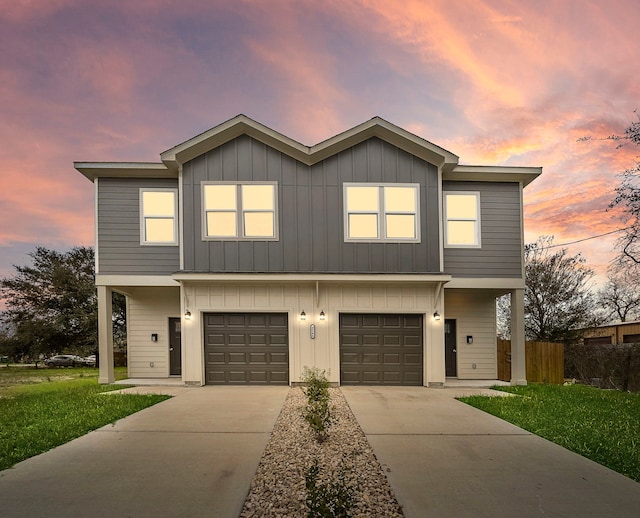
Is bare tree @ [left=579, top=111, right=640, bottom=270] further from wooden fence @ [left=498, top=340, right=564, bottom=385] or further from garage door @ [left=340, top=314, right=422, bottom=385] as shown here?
garage door @ [left=340, top=314, right=422, bottom=385]

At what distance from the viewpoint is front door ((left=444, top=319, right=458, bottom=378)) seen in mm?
11578

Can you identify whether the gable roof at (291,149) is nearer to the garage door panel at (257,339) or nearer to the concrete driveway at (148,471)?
the garage door panel at (257,339)

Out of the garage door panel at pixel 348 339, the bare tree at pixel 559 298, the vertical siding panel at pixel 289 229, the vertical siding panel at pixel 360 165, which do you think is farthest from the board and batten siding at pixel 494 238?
the bare tree at pixel 559 298

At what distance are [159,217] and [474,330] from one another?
33.5 feet

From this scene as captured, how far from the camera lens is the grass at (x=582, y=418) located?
182 inches

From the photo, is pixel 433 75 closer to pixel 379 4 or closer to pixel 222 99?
pixel 379 4

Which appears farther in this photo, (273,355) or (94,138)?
(94,138)

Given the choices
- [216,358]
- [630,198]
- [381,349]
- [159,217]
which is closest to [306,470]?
[381,349]

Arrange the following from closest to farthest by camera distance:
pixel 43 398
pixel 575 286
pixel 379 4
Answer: pixel 43 398 < pixel 379 4 < pixel 575 286

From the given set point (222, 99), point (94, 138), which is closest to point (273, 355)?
point (222, 99)

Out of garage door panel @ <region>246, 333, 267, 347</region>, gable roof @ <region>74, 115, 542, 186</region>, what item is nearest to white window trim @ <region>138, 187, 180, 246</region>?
gable roof @ <region>74, 115, 542, 186</region>

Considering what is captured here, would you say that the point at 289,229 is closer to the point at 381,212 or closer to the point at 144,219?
the point at 381,212

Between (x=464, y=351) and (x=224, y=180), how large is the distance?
8.97 meters

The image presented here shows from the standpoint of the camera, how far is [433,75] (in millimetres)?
11859
